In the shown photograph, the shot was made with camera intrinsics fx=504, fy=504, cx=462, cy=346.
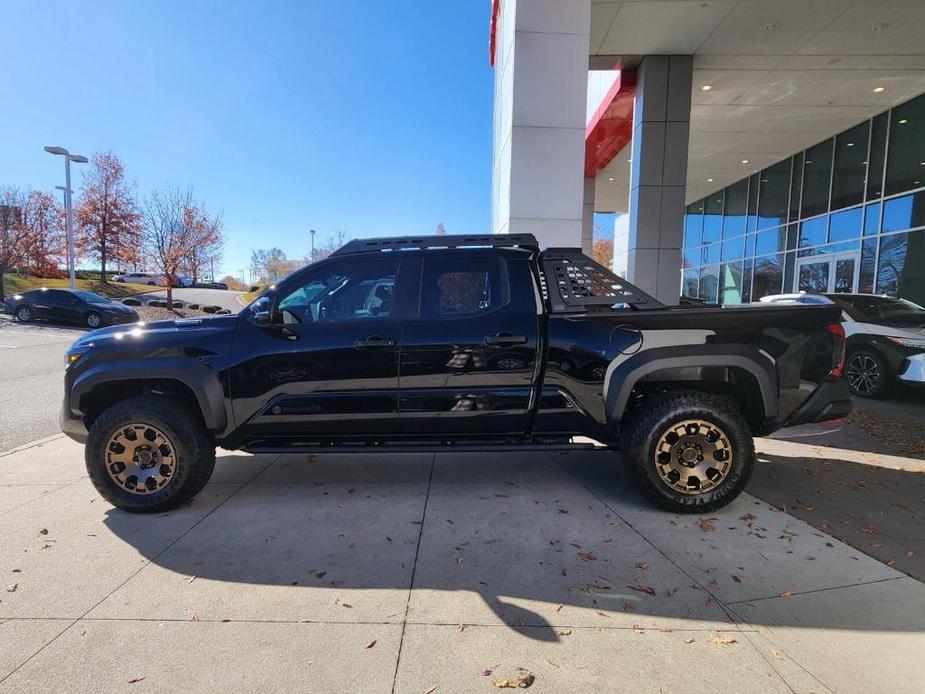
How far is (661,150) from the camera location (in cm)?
1009

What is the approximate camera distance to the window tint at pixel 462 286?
388 centimetres

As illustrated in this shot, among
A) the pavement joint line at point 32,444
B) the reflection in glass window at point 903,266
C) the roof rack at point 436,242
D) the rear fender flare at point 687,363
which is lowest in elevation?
the pavement joint line at point 32,444

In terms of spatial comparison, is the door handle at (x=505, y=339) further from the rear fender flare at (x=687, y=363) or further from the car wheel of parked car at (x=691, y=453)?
the car wheel of parked car at (x=691, y=453)

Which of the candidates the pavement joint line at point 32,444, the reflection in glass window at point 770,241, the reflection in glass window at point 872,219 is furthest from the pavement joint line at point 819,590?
Result: the reflection in glass window at point 770,241

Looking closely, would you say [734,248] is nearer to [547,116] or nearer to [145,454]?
[547,116]

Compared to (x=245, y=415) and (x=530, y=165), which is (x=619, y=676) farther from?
(x=530, y=165)

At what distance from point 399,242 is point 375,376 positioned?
110 centimetres

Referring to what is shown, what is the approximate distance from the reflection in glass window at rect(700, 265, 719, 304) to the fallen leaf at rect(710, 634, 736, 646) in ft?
69.4

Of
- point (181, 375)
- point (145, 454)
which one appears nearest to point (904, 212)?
point (181, 375)

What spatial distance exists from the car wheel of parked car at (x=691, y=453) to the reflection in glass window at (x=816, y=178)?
15.2 metres

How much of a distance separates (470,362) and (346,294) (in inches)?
44.4

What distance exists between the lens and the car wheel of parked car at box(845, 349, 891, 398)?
7.69 meters

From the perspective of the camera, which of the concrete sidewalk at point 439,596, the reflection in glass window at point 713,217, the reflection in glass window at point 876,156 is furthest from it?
the reflection in glass window at point 713,217

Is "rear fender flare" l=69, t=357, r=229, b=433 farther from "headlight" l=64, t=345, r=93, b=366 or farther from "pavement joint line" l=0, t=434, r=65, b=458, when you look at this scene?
"pavement joint line" l=0, t=434, r=65, b=458
